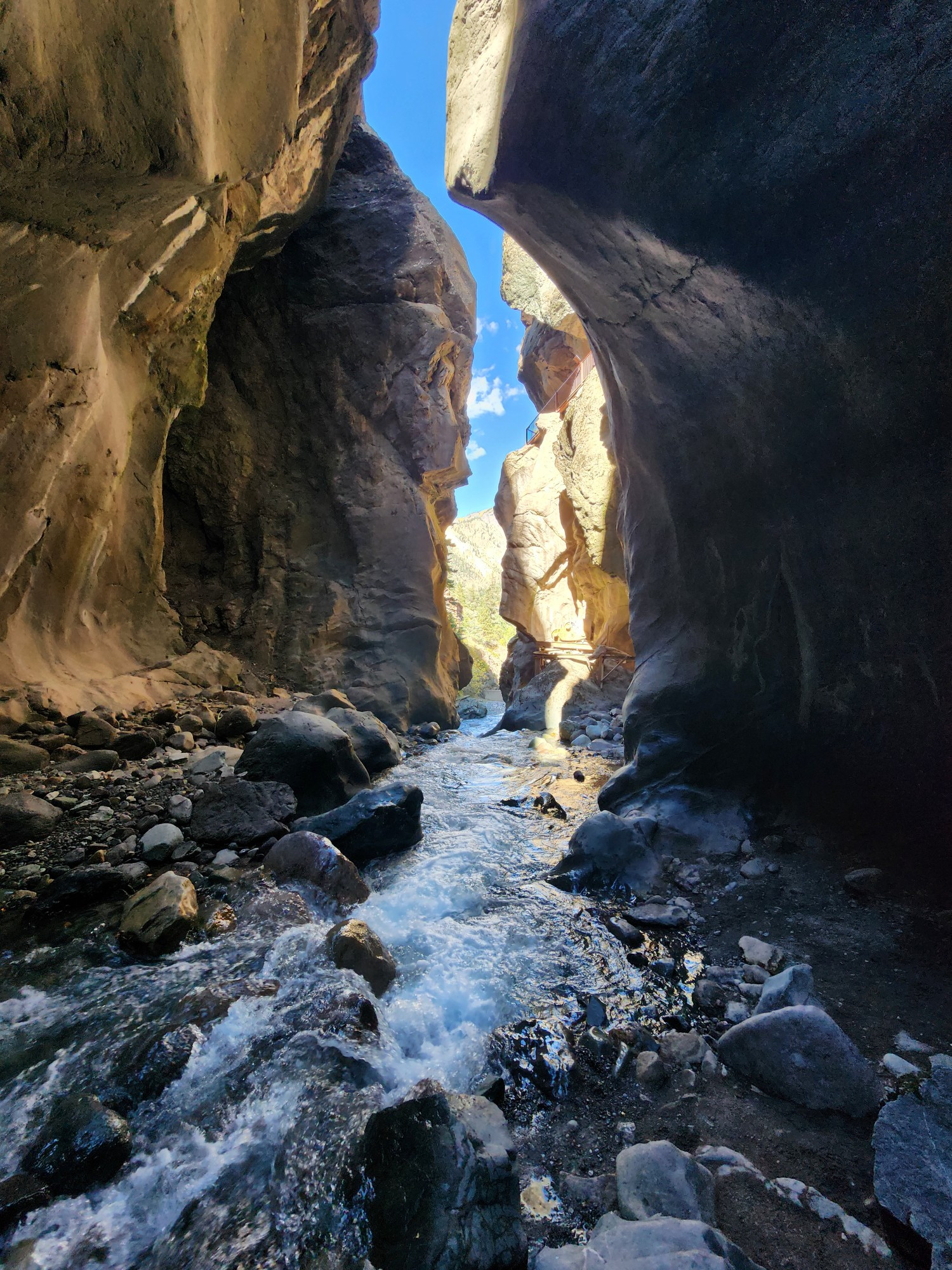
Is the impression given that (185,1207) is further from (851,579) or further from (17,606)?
(17,606)

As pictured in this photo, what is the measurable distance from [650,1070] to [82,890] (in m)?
2.78

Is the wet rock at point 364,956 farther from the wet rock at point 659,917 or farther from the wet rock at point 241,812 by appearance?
the wet rock at point 659,917

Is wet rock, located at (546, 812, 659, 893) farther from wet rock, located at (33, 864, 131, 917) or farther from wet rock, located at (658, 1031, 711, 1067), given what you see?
wet rock, located at (33, 864, 131, 917)

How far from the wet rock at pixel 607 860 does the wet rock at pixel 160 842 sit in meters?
2.43

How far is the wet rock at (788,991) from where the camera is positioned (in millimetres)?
2209

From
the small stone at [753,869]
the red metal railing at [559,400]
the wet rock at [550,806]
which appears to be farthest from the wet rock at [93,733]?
the red metal railing at [559,400]

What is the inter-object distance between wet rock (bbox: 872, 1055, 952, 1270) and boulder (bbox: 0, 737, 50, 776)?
5.00 meters

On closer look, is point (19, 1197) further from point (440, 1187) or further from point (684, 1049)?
point (684, 1049)

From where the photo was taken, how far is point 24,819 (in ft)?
10.5

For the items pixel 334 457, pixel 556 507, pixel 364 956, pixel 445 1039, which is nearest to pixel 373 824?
pixel 364 956

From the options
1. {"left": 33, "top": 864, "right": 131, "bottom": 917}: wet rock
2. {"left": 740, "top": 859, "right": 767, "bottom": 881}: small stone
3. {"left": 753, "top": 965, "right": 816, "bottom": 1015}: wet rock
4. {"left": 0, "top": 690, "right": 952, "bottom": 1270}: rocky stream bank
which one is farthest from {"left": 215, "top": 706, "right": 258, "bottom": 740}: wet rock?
{"left": 753, "top": 965, "right": 816, "bottom": 1015}: wet rock

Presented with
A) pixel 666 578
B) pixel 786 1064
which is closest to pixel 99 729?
pixel 786 1064

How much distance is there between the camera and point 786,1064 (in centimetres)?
187

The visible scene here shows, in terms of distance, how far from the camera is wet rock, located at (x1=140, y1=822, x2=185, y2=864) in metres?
3.23
